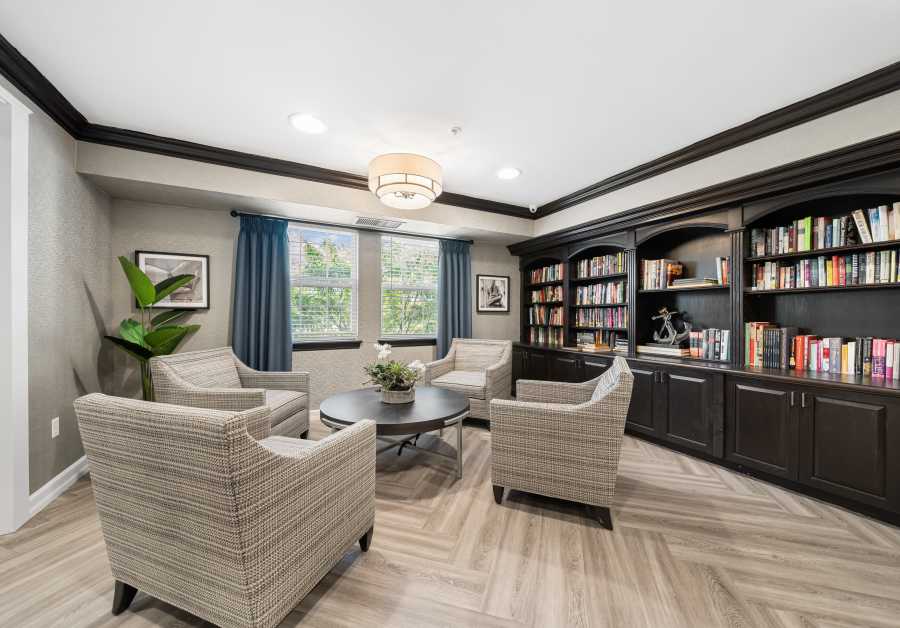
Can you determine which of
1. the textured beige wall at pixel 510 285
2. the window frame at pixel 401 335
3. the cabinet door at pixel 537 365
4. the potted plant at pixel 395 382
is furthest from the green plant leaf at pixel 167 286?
the cabinet door at pixel 537 365

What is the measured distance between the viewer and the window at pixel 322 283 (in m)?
4.18

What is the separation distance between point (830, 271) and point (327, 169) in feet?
13.3

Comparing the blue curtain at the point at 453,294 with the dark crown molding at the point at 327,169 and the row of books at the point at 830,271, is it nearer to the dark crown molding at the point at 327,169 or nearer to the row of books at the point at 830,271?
the dark crown molding at the point at 327,169

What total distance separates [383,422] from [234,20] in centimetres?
220

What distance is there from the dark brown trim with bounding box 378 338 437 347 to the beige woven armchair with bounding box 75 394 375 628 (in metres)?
3.12

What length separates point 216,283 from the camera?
370cm

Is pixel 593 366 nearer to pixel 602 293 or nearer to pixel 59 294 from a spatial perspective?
pixel 602 293

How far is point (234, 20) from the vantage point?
174cm

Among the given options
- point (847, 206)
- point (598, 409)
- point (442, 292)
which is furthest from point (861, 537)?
point (442, 292)

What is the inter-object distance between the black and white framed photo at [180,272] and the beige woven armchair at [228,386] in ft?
2.06

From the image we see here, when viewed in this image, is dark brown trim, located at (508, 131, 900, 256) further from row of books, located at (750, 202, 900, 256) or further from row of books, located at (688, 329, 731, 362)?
row of books, located at (688, 329, 731, 362)

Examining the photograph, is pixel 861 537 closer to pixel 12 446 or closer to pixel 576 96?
pixel 576 96

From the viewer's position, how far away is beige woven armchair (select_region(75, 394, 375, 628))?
111cm

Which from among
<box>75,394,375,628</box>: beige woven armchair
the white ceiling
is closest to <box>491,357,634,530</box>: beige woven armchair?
<box>75,394,375,628</box>: beige woven armchair
